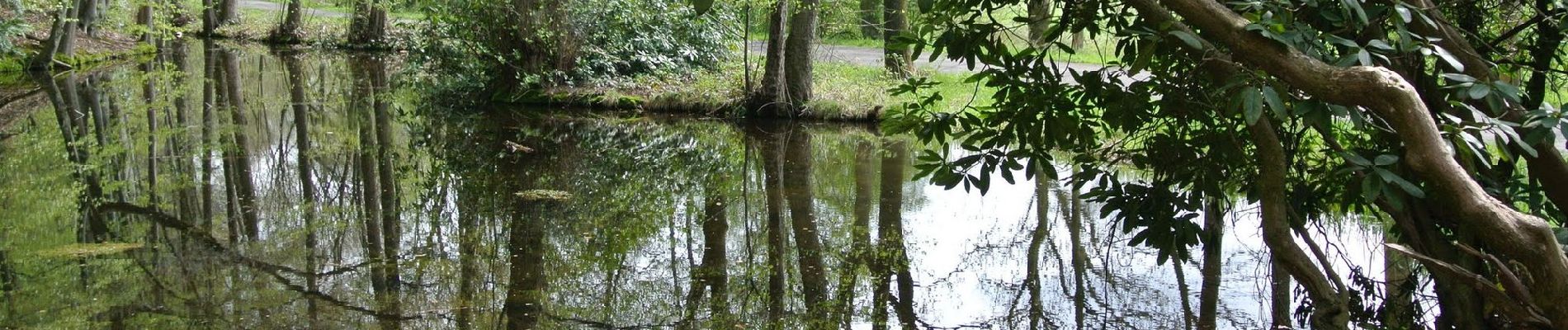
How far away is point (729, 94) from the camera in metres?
17.2

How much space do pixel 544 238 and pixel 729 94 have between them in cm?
896

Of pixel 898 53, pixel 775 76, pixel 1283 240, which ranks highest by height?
pixel 898 53

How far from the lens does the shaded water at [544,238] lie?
21.4 feet

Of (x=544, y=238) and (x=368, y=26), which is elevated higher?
(x=368, y=26)

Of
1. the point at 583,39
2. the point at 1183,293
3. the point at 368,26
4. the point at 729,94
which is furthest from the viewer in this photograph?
the point at 368,26

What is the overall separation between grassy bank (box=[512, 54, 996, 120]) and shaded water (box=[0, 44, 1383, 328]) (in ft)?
5.28

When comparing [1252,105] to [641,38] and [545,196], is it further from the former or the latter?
[641,38]

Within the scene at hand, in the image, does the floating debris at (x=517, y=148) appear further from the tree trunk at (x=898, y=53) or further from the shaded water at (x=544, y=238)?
the tree trunk at (x=898, y=53)

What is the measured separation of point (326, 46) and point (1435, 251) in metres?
29.3

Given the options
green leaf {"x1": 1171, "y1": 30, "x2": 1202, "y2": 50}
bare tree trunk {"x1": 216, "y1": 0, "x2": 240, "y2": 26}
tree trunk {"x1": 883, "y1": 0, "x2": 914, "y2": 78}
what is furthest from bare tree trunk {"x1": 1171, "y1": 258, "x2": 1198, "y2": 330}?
bare tree trunk {"x1": 216, "y1": 0, "x2": 240, "y2": 26}

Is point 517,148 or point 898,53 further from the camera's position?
point 898,53

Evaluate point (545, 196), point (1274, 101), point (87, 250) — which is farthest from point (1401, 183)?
point (545, 196)

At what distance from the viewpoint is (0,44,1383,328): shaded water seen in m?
6.51

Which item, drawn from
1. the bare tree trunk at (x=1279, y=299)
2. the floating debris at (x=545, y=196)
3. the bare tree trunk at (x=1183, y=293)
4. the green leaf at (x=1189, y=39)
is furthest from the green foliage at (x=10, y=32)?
the green leaf at (x=1189, y=39)
